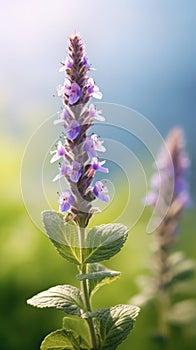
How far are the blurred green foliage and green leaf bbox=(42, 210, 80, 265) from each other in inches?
27.8

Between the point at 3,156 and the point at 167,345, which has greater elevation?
the point at 3,156

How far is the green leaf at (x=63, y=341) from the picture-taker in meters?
0.66

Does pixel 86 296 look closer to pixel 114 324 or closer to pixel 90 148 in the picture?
pixel 114 324

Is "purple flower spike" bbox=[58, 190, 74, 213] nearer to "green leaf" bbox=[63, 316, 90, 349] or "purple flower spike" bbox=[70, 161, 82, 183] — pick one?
"purple flower spike" bbox=[70, 161, 82, 183]

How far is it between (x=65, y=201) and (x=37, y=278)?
2.84ft

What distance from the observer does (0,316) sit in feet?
4.48

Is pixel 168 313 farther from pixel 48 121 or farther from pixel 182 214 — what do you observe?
pixel 48 121

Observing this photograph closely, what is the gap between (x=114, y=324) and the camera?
0.66m

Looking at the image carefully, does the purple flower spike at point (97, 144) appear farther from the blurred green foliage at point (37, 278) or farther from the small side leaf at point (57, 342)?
the blurred green foliage at point (37, 278)

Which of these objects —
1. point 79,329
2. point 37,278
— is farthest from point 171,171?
point 79,329

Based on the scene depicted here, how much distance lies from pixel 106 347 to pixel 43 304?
3.7 inches

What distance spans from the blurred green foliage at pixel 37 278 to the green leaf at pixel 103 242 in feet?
2.33

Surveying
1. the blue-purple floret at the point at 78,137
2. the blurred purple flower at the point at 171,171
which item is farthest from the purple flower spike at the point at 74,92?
the blurred purple flower at the point at 171,171

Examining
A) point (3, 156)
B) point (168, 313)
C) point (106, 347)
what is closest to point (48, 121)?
point (106, 347)
